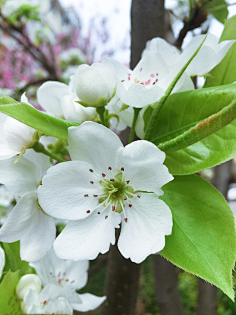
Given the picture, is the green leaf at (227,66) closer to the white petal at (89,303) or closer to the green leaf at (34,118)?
the green leaf at (34,118)

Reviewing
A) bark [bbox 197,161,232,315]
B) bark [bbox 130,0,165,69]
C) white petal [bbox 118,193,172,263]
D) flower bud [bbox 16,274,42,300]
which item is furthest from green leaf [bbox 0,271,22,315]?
bark [bbox 197,161,232,315]

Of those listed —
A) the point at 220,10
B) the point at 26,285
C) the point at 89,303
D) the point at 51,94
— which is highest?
the point at 220,10

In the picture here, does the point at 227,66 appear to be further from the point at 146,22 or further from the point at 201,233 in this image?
the point at 146,22

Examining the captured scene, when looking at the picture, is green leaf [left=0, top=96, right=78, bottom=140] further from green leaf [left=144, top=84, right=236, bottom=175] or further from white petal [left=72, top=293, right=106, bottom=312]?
white petal [left=72, top=293, right=106, bottom=312]

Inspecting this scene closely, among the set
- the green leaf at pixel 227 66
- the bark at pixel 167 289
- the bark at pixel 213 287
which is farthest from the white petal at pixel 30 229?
the bark at pixel 213 287

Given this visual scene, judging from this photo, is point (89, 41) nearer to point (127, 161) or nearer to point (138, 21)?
point (138, 21)

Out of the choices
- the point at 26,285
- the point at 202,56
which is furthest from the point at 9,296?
the point at 202,56

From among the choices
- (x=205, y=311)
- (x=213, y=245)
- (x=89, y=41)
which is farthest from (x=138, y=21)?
(x=89, y=41)
